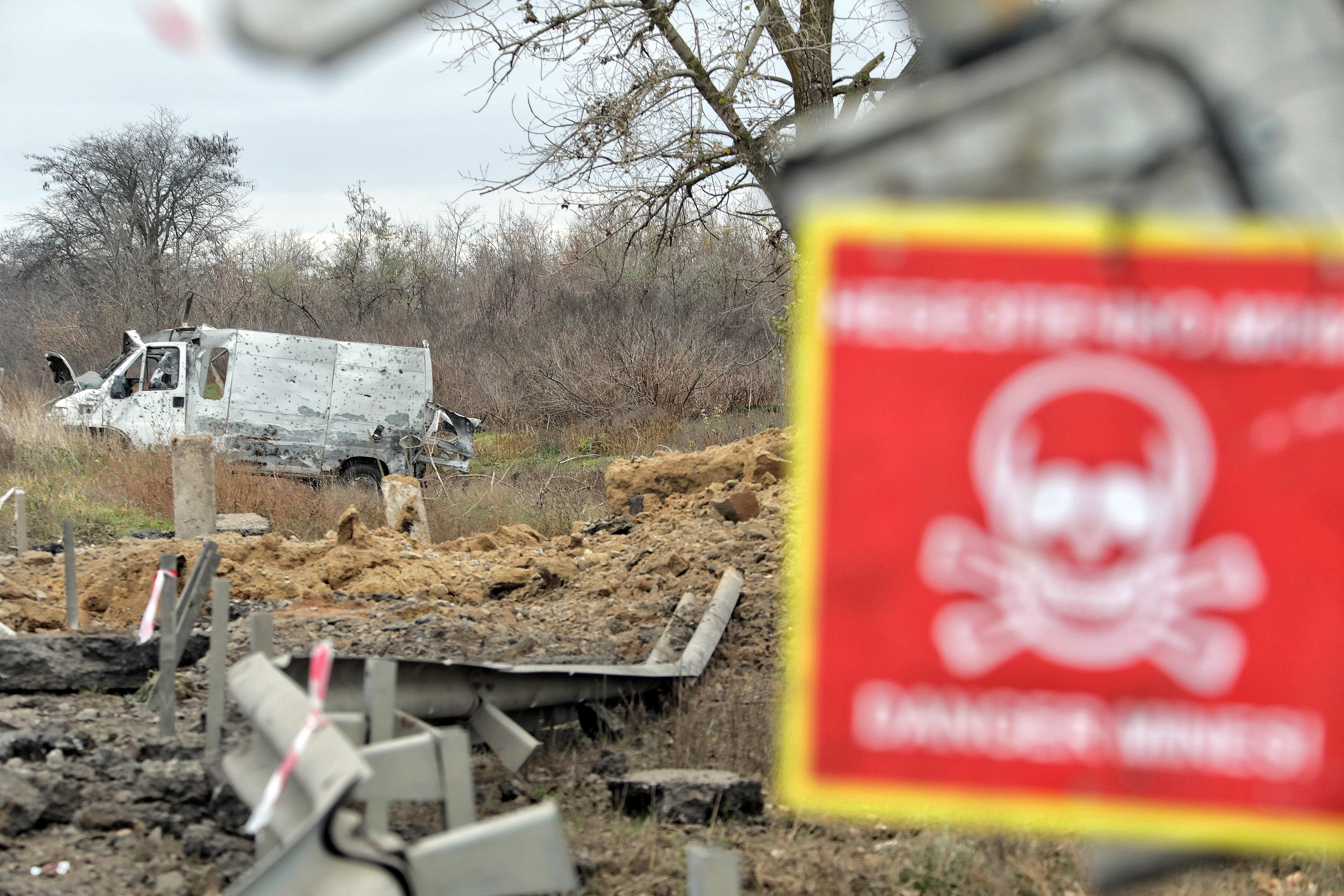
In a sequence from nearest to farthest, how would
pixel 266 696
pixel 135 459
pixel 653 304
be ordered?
pixel 266 696
pixel 135 459
pixel 653 304

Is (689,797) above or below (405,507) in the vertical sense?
below

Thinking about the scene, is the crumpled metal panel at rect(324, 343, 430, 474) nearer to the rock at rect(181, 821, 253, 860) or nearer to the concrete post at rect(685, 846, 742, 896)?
the rock at rect(181, 821, 253, 860)

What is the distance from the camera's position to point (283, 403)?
18953mm

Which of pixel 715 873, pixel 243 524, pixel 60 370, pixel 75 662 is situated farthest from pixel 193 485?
pixel 60 370

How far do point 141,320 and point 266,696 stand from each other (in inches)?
1405

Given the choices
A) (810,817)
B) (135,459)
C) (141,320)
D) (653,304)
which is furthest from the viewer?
(653,304)

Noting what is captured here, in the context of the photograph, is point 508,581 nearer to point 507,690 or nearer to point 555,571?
point 555,571

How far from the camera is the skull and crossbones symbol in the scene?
3.51ft

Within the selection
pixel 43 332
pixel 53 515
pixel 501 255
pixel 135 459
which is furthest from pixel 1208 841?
pixel 501 255

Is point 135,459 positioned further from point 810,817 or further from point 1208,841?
point 1208,841

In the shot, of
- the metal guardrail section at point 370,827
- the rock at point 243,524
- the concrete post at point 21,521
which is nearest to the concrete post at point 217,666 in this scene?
the metal guardrail section at point 370,827

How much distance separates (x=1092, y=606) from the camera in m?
1.09

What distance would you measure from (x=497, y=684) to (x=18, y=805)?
1787mm

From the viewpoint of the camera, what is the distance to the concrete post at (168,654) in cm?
447
